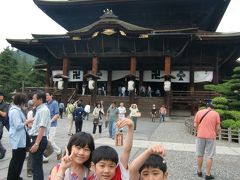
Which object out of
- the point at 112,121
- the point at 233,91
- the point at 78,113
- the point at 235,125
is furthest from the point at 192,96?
the point at 78,113

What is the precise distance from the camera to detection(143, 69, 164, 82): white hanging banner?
3037 cm

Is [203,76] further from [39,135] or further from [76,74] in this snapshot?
[39,135]

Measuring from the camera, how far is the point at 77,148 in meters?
3.03

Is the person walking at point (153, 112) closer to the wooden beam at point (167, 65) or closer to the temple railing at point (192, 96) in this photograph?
the temple railing at point (192, 96)

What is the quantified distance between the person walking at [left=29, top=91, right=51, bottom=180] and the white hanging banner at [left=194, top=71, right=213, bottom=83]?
982 inches

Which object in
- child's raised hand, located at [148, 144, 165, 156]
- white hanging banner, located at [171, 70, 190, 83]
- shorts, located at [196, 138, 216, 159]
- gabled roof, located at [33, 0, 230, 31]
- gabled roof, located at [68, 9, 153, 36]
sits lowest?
shorts, located at [196, 138, 216, 159]

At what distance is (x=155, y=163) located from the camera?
2799 mm

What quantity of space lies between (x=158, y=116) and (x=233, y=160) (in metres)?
15.7

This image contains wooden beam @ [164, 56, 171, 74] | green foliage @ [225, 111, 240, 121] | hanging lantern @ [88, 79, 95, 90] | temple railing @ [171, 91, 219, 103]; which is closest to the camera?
green foliage @ [225, 111, 240, 121]

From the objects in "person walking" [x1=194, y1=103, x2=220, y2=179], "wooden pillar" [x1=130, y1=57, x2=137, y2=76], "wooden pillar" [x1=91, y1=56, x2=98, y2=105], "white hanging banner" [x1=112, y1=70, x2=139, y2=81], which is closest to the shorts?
"person walking" [x1=194, y1=103, x2=220, y2=179]

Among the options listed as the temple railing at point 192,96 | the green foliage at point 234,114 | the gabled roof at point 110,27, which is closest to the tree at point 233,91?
the green foliage at point 234,114

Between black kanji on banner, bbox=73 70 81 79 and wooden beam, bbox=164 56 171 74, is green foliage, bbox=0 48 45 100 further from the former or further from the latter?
wooden beam, bbox=164 56 171 74

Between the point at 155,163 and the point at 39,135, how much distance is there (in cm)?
308

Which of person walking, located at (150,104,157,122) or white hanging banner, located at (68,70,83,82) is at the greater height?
white hanging banner, located at (68,70,83,82)
